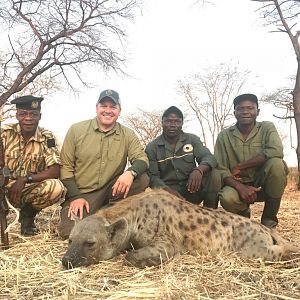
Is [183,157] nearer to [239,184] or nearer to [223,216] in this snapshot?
[239,184]

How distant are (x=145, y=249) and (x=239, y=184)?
6.81 ft

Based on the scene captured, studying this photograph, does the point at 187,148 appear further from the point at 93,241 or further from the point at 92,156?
the point at 93,241

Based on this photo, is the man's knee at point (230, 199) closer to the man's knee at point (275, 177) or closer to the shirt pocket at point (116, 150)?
the man's knee at point (275, 177)

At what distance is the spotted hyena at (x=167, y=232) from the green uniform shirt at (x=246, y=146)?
162cm

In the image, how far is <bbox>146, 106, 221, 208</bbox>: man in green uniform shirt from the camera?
234 inches

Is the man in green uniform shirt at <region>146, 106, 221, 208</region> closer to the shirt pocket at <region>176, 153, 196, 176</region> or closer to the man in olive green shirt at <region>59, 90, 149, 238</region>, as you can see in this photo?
the shirt pocket at <region>176, 153, 196, 176</region>

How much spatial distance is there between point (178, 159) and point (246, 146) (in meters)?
0.92

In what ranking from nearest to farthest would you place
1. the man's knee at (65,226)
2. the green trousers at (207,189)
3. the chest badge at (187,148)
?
the man's knee at (65,226)
the green trousers at (207,189)
the chest badge at (187,148)

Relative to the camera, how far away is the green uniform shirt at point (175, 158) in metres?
6.08

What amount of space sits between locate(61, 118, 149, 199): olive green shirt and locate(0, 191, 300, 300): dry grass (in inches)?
52.0

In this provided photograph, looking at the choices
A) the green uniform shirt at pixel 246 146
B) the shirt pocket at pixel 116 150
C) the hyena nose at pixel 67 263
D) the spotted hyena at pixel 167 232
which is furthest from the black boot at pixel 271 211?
the hyena nose at pixel 67 263

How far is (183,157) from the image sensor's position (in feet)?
20.2

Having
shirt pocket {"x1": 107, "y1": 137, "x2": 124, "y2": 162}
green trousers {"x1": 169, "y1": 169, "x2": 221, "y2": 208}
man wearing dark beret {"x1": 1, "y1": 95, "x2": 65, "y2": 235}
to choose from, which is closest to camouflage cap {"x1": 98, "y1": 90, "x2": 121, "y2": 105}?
shirt pocket {"x1": 107, "y1": 137, "x2": 124, "y2": 162}

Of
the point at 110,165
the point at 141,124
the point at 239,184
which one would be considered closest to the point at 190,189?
the point at 239,184
